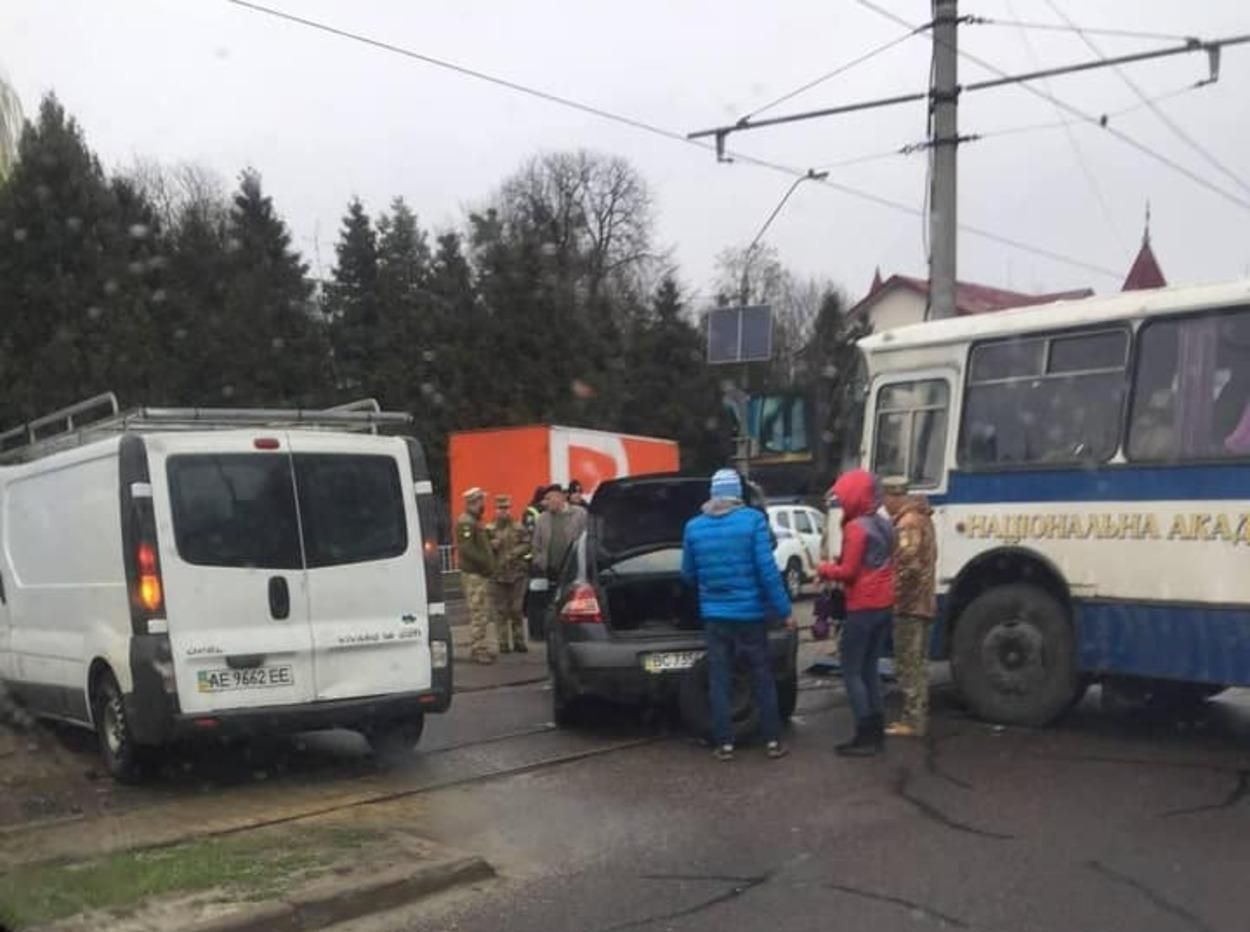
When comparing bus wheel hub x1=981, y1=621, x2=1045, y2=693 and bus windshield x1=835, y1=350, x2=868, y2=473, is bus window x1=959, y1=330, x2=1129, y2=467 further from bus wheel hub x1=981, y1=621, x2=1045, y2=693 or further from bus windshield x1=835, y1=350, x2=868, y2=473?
bus wheel hub x1=981, y1=621, x2=1045, y2=693

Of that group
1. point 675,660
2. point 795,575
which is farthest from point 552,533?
point 795,575

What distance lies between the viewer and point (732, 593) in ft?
29.1

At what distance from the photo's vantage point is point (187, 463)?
26.9 ft

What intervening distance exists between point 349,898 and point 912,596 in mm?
4719

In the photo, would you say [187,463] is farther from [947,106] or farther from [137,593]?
[947,106]

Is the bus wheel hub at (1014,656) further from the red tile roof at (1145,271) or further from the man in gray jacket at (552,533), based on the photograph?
the red tile roof at (1145,271)

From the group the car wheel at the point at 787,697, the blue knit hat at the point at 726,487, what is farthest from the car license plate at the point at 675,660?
the blue knit hat at the point at 726,487

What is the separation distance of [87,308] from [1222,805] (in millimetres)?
29506

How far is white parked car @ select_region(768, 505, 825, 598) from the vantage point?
24906mm

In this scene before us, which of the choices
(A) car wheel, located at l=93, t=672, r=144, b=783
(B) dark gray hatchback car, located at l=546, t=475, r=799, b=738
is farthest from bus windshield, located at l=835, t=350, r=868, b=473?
(A) car wheel, located at l=93, t=672, r=144, b=783

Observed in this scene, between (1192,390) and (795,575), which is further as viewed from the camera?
(795,575)

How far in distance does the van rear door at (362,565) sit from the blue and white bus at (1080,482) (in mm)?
3896

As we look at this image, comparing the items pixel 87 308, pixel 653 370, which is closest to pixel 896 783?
pixel 87 308

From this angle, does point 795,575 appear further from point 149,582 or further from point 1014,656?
point 149,582
